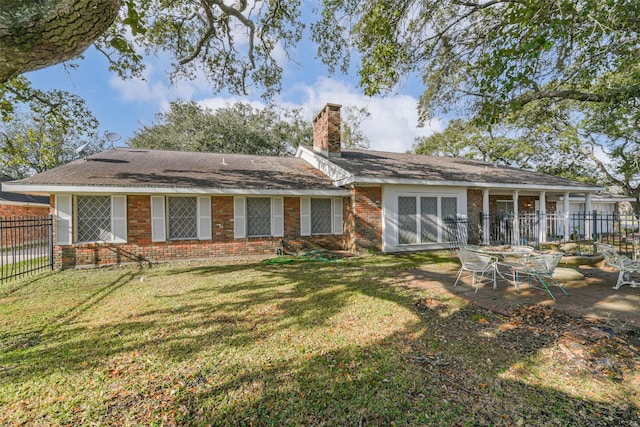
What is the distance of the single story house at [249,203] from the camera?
337 inches

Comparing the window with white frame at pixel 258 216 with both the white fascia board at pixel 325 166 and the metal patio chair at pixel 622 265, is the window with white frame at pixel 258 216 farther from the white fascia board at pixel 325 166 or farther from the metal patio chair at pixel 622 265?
the metal patio chair at pixel 622 265

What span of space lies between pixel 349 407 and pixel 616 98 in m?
10.1

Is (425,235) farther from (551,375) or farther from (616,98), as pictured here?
(551,375)

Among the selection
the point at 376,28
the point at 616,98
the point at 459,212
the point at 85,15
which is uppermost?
the point at 376,28

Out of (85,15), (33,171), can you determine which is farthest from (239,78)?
(33,171)

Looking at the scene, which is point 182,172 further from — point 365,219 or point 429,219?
point 429,219

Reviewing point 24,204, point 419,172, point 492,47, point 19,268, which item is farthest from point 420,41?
point 24,204

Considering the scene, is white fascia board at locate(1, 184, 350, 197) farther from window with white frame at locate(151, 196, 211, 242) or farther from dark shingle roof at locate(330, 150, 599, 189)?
dark shingle roof at locate(330, 150, 599, 189)

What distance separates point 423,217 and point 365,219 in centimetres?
256

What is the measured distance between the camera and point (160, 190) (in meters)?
8.62

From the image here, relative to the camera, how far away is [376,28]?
5773mm

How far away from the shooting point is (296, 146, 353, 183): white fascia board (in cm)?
1055

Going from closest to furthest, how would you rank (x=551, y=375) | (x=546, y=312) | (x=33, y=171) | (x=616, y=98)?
1. (x=551, y=375)
2. (x=546, y=312)
3. (x=616, y=98)
4. (x=33, y=171)

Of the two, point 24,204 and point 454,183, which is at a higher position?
point 454,183
